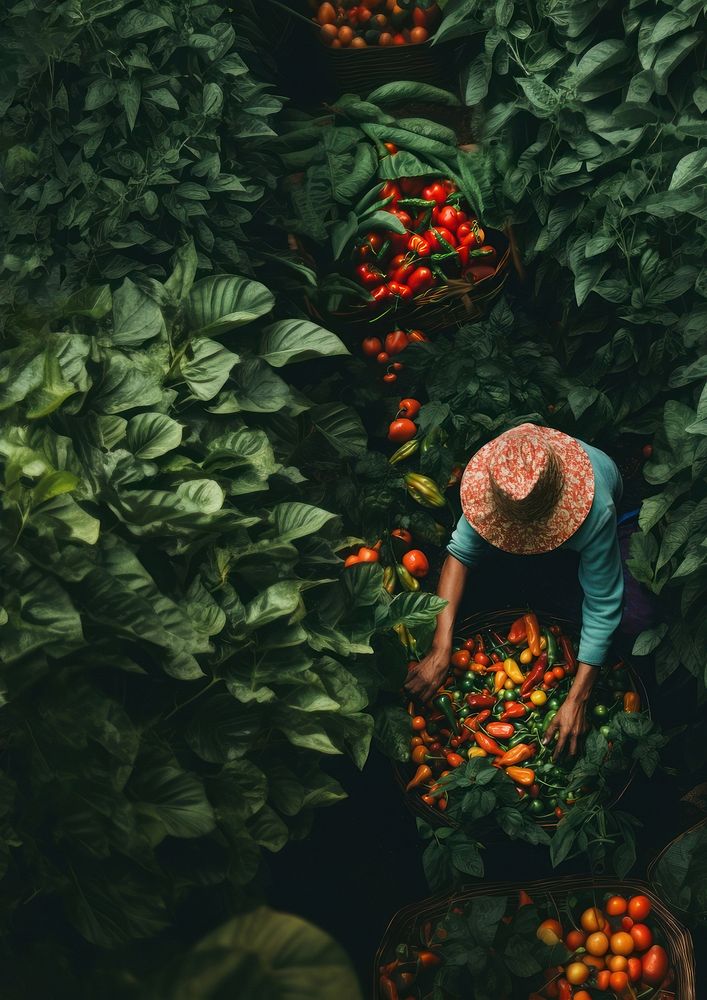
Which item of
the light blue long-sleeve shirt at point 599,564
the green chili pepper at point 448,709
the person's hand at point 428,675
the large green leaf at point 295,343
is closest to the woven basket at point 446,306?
the large green leaf at point 295,343

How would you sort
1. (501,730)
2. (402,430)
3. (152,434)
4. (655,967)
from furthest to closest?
(402,430), (501,730), (655,967), (152,434)

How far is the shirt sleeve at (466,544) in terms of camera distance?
236cm

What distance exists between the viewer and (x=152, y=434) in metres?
1.84

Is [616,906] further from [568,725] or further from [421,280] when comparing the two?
[421,280]

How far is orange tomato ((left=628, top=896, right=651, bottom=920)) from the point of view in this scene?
218 centimetres

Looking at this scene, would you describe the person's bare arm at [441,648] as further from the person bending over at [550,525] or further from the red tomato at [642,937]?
the red tomato at [642,937]

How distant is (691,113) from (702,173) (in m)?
0.20

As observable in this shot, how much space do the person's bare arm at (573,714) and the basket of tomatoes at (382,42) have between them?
1805 millimetres

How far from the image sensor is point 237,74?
229 cm

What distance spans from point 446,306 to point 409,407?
301 millimetres

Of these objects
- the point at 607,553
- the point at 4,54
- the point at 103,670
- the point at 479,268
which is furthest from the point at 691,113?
the point at 103,670

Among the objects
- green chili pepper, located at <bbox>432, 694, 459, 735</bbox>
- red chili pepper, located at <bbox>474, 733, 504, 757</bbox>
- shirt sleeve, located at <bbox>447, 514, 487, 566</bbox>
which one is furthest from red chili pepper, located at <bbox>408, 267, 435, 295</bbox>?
red chili pepper, located at <bbox>474, 733, 504, 757</bbox>

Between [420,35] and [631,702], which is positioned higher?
[420,35]

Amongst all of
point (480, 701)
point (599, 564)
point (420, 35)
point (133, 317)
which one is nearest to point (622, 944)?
point (480, 701)
